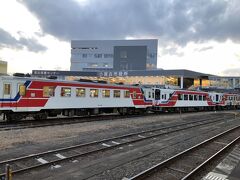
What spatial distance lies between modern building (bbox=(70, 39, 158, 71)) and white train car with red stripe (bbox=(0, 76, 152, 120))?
79.0m

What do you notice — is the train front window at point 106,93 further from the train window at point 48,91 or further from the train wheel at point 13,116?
the train wheel at point 13,116

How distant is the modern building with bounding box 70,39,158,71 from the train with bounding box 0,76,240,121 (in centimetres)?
7045

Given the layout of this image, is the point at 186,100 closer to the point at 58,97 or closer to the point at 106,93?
the point at 106,93

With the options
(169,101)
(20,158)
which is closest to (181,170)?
(20,158)

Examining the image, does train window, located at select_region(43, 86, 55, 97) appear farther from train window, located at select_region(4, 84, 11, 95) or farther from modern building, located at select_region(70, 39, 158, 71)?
modern building, located at select_region(70, 39, 158, 71)

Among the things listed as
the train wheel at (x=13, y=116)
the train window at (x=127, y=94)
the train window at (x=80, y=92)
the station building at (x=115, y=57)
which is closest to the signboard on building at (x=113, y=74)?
the station building at (x=115, y=57)

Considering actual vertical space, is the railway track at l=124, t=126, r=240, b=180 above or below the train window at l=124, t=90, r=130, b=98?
below

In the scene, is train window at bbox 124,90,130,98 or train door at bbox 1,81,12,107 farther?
train window at bbox 124,90,130,98

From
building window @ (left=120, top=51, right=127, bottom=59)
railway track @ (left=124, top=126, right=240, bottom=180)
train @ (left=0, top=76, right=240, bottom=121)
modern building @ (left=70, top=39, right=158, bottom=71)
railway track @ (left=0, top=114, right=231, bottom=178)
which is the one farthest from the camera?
building window @ (left=120, top=51, right=127, bottom=59)

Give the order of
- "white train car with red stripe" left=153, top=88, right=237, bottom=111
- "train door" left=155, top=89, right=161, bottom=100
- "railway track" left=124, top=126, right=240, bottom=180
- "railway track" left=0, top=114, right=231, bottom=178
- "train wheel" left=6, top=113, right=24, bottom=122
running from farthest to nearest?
"white train car with red stripe" left=153, top=88, right=237, bottom=111, "train door" left=155, top=89, right=161, bottom=100, "train wheel" left=6, top=113, right=24, bottom=122, "railway track" left=0, top=114, right=231, bottom=178, "railway track" left=124, top=126, right=240, bottom=180

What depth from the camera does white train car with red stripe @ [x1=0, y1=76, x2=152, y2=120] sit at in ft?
61.6

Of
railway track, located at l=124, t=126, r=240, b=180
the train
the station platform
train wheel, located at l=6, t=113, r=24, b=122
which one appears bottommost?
the station platform

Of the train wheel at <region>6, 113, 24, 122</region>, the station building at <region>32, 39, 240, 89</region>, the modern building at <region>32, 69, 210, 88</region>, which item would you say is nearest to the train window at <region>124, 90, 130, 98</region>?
the train wheel at <region>6, 113, 24, 122</region>

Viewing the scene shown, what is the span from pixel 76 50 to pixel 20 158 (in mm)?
108885
